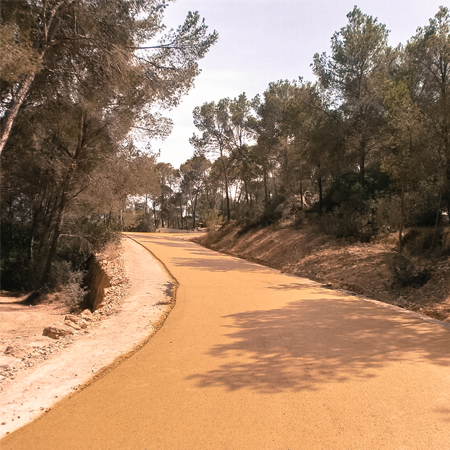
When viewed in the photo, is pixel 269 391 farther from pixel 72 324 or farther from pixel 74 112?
pixel 74 112

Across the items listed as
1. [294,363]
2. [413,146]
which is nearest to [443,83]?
[413,146]

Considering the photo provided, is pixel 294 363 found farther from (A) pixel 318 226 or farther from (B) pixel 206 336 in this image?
(A) pixel 318 226

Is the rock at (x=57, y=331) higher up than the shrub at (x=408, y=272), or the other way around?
the shrub at (x=408, y=272)

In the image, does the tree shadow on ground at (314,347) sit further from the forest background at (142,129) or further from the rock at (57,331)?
the forest background at (142,129)

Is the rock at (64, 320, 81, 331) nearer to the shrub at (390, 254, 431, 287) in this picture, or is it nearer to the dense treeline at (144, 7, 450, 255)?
the shrub at (390, 254, 431, 287)

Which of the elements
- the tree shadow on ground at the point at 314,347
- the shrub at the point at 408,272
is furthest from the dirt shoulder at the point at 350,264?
the tree shadow on ground at the point at 314,347

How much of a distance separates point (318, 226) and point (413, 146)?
742cm

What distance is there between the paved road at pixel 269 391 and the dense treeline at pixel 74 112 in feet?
21.8

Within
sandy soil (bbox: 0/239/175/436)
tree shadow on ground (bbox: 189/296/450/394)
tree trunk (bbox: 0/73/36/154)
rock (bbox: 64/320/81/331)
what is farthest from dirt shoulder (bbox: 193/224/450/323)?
tree trunk (bbox: 0/73/36/154)

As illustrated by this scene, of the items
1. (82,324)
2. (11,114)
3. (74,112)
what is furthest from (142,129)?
(82,324)

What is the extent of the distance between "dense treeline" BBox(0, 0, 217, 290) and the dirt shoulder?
771cm

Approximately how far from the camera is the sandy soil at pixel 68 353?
388cm

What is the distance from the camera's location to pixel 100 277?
1470 centimetres

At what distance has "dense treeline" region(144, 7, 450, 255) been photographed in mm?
12180
